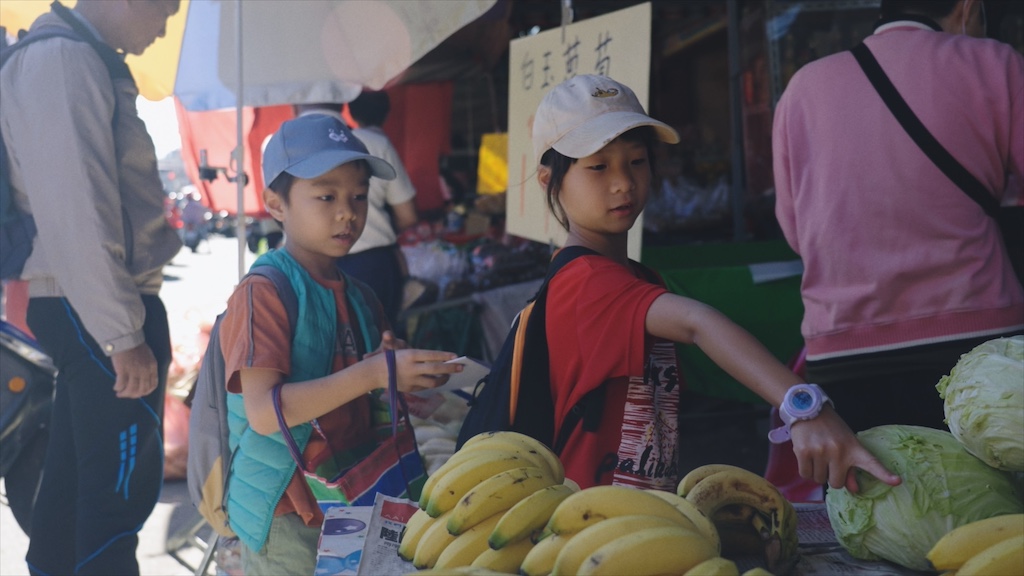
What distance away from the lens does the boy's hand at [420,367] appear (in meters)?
2.03

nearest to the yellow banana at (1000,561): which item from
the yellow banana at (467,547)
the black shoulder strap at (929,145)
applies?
the yellow banana at (467,547)

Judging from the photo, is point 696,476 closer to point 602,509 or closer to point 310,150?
point 602,509

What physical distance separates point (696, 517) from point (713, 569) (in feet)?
0.75

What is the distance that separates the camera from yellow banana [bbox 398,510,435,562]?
1.44 m

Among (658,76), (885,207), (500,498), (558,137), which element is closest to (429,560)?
(500,498)

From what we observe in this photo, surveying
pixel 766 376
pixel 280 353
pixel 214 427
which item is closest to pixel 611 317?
pixel 766 376

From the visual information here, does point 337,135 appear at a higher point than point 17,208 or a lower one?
higher

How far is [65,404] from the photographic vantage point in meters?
3.06

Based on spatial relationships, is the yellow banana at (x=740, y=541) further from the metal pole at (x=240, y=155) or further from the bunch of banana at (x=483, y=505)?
the metal pole at (x=240, y=155)

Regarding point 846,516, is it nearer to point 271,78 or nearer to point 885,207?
point 885,207

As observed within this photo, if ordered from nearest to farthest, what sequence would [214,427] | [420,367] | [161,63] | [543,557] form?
1. [543,557]
2. [420,367]
3. [214,427]
4. [161,63]

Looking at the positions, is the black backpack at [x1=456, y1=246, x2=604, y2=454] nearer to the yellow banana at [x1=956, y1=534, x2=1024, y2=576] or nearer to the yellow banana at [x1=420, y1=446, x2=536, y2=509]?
the yellow banana at [x1=420, y1=446, x2=536, y2=509]

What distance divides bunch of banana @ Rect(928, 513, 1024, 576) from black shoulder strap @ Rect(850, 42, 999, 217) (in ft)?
4.39

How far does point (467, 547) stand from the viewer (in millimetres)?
1328
